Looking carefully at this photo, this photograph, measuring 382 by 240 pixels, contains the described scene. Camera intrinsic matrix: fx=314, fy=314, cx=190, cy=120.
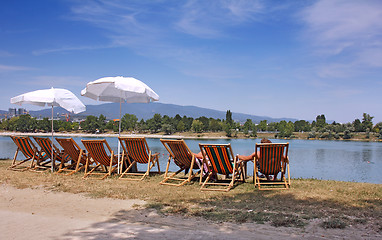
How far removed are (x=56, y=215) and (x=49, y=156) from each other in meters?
4.93

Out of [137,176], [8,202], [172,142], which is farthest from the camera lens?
[137,176]

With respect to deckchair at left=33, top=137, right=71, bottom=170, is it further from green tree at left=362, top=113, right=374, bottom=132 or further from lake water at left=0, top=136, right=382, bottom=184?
green tree at left=362, top=113, right=374, bottom=132

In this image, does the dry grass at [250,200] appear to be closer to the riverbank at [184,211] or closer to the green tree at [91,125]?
the riverbank at [184,211]

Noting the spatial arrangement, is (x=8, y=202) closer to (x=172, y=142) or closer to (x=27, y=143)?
(x=172, y=142)

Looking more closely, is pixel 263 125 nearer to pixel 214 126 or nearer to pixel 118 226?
pixel 214 126

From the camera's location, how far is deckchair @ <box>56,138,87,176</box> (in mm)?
7848

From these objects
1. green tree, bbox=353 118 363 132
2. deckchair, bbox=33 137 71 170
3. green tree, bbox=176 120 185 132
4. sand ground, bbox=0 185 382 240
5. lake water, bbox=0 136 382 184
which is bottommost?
lake water, bbox=0 136 382 184

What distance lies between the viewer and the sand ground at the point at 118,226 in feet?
10.7

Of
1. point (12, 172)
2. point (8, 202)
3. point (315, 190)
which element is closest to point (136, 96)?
point (12, 172)

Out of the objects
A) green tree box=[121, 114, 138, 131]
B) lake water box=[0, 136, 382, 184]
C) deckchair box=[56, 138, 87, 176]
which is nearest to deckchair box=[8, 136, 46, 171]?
deckchair box=[56, 138, 87, 176]

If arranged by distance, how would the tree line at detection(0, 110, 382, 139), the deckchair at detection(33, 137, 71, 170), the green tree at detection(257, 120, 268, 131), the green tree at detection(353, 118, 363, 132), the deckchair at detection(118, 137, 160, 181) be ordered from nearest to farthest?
the deckchair at detection(118, 137, 160, 181) < the deckchair at detection(33, 137, 71, 170) < the tree line at detection(0, 110, 382, 139) < the green tree at detection(353, 118, 363, 132) < the green tree at detection(257, 120, 268, 131)

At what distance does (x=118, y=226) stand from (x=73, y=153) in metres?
5.06

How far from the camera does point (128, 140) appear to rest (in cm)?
717

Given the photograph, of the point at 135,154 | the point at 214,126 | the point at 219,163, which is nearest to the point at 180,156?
the point at 219,163
